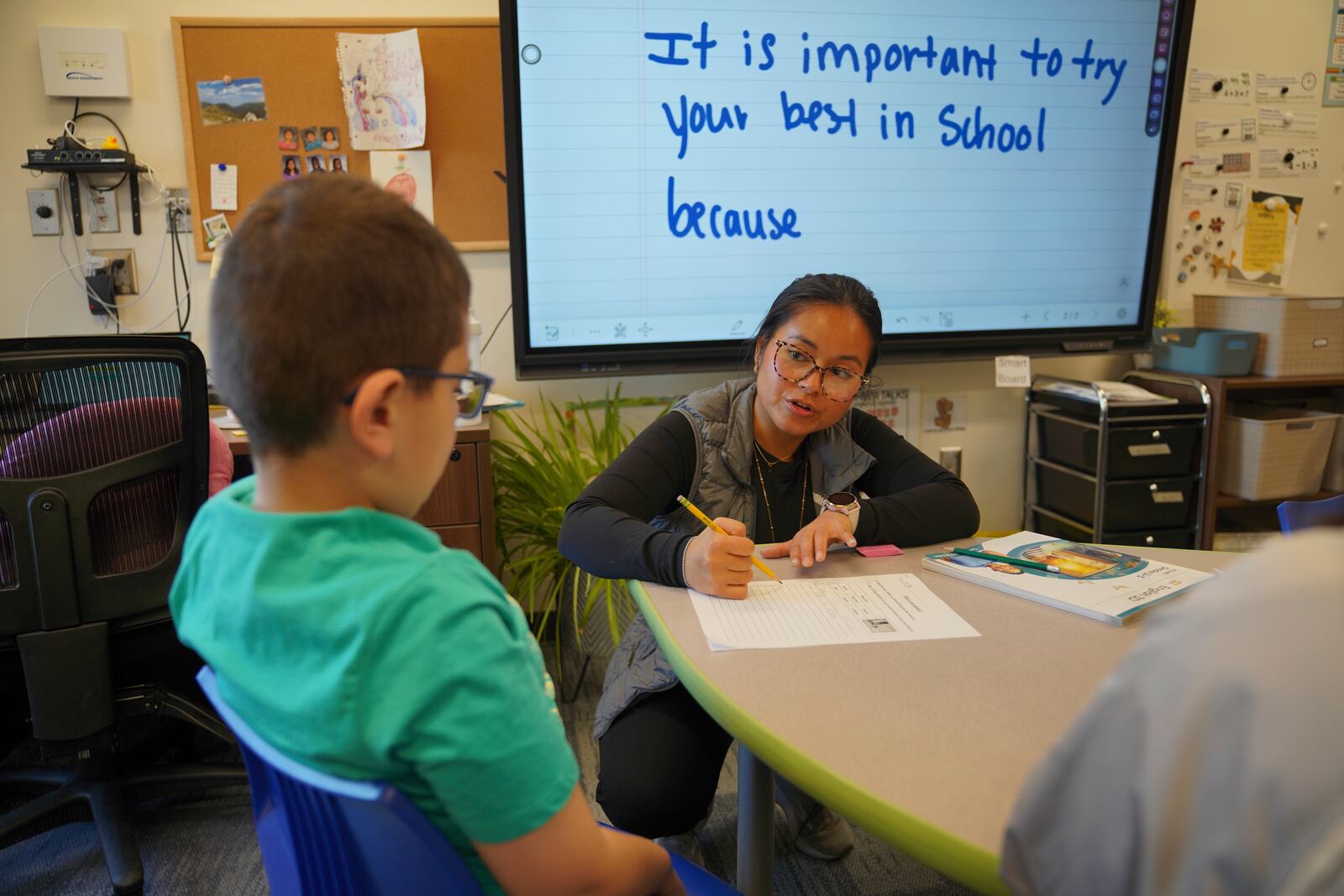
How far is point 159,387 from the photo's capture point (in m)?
1.53

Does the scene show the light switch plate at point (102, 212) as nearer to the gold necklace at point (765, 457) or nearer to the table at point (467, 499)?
the table at point (467, 499)

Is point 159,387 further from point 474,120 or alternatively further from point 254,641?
point 474,120

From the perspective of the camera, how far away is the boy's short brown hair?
578mm

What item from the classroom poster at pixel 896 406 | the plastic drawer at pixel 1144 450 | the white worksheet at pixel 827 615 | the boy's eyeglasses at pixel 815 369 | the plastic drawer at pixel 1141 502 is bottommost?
the plastic drawer at pixel 1141 502

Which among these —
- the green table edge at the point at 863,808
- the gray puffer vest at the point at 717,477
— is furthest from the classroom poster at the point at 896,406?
the green table edge at the point at 863,808

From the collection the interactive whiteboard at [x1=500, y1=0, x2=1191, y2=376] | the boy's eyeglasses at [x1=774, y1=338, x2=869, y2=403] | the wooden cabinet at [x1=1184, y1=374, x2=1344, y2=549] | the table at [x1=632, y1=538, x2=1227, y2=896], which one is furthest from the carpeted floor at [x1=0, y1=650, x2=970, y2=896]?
the wooden cabinet at [x1=1184, y1=374, x2=1344, y2=549]

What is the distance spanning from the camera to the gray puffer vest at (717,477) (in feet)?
4.52

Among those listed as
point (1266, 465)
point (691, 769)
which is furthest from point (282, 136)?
point (1266, 465)

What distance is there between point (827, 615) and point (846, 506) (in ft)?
1.09

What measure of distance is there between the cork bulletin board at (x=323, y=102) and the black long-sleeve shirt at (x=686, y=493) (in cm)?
134

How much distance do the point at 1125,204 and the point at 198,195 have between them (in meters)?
2.72

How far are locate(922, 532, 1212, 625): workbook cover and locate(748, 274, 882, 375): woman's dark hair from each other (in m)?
0.41

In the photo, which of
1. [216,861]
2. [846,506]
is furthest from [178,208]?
[846,506]

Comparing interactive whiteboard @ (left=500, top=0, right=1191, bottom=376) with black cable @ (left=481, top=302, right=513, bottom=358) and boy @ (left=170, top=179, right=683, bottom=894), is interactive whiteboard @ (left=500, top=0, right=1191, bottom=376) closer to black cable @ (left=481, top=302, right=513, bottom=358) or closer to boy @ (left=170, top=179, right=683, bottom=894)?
black cable @ (left=481, top=302, right=513, bottom=358)
